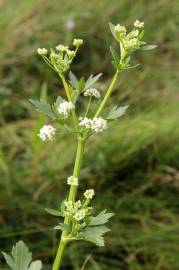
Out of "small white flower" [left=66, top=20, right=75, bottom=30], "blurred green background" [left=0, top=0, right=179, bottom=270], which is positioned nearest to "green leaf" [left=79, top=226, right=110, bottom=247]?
"blurred green background" [left=0, top=0, right=179, bottom=270]

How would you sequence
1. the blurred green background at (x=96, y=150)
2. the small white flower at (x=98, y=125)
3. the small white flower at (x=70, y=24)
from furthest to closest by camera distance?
1. the small white flower at (x=70, y=24)
2. the blurred green background at (x=96, y=150)
3. the small white flower at (x=98, y=125)

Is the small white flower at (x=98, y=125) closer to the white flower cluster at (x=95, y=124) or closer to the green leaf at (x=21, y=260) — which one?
the white flower cluster at (x=95, y=124)

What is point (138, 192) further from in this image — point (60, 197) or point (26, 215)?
point (26, 215)

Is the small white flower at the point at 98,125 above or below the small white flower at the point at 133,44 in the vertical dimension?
below

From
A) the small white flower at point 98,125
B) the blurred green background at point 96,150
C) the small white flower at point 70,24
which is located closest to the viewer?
the small white flower at point 98,125

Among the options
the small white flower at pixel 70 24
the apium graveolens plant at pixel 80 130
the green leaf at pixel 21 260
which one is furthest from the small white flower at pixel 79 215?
the small white flower at pixel 70 24

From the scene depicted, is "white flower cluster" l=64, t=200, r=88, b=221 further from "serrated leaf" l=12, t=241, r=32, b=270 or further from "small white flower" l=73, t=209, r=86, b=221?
"serrated leaf" l=12, t=241, r=32, b=270

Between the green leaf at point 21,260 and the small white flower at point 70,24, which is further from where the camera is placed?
the small white flower at point 70,24

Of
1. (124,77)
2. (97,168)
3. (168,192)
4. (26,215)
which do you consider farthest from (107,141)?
(124,77)
